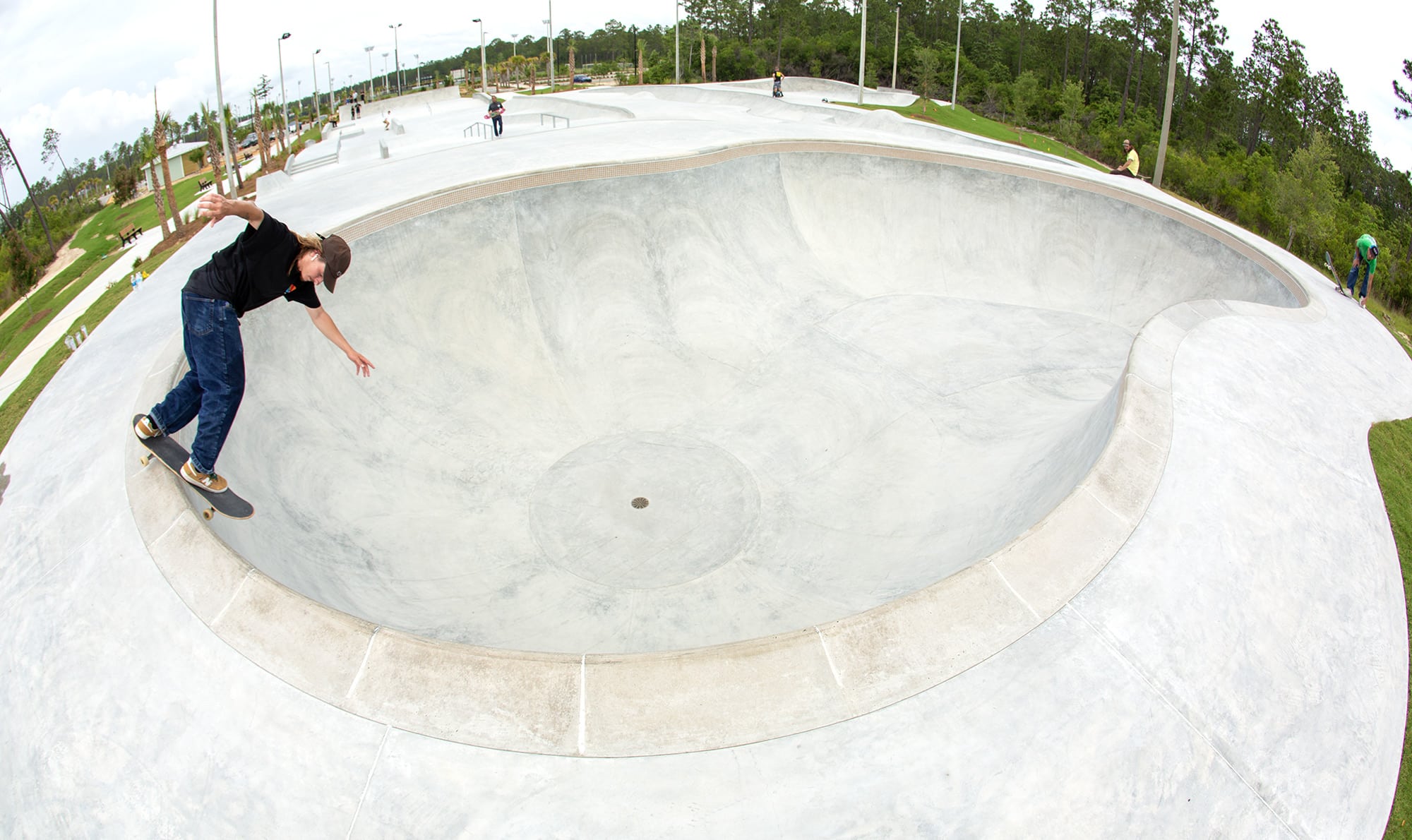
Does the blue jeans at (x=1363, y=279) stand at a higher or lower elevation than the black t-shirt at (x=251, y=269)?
lower

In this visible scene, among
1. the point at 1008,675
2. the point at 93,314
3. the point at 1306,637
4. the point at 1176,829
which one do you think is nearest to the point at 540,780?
the point at 1008,675

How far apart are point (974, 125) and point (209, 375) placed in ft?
139

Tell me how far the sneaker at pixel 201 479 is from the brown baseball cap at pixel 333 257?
1496mm

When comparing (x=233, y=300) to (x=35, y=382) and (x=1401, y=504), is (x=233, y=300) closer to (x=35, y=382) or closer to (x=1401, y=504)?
(x=35, y=382)

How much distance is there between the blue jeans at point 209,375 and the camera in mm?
4684

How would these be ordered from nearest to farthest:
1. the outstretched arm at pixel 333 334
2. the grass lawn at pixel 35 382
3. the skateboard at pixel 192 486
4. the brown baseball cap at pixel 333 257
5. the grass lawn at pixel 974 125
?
the outstretched arm at pixel 333 334
the brown baseball cap at pixel 333 257
the skateboard at pixel 192 486
the grass lawn at pixel 35 382
the grass lawn at pixel 974 125

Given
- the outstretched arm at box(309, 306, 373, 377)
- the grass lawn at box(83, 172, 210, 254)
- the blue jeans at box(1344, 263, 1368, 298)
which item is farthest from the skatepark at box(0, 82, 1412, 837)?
the grass lawn at box(83, 172, 210, 254)

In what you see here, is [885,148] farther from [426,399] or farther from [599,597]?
[599,597]

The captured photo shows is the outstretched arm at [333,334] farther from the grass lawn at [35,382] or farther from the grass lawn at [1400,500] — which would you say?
the grass lawn at [1400,500]

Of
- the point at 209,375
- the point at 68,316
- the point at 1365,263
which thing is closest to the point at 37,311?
the point at 68,316

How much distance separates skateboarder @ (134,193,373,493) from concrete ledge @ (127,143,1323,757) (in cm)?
55

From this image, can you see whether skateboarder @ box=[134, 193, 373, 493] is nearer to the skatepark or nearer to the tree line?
the skatepark

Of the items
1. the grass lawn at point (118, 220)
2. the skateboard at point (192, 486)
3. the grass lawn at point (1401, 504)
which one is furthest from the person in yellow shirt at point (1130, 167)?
the grass lawn at point (118, 220)

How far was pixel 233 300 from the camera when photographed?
4758mm
